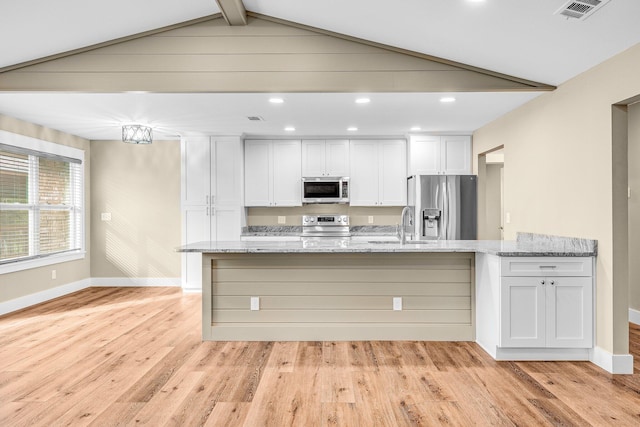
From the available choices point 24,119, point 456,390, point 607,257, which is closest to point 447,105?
point 607,257

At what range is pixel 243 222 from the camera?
6.29m

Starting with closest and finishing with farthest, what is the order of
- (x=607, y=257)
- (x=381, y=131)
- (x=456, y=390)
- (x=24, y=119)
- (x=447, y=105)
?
(x=456, y=390), (x=607, y=257), (x=447, y=105), (x=24, y=119), (x=381, y=131)

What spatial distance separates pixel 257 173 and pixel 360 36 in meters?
2.99

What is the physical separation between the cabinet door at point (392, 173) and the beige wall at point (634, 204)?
270 centimetres

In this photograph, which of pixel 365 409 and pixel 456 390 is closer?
pixel 365 409

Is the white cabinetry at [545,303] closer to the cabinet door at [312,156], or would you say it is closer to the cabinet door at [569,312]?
the cabinet door at [569,312]

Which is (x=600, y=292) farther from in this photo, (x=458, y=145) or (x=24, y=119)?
(x=24, y=119)

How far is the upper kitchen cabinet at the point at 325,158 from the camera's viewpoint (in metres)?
6.30

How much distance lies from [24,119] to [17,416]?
13.1 ft

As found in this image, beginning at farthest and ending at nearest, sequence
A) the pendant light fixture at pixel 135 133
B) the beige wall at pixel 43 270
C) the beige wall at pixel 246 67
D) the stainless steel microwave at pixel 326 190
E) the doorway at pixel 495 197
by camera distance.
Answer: the doorway at pixel 495 197 < the stainless steel microwave at pixel 326 190 < the beige wall at pixel 43 270 < the pendant light fixture at pixel 135 133 < the beige wall at pixel 246 67

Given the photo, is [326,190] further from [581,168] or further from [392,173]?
[581,168]

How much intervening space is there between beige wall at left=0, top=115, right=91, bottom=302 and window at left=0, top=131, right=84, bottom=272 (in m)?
0.09

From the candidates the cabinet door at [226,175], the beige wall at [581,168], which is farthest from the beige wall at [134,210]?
the beige wall at [581,168]

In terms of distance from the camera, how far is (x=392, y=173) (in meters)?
6.30
